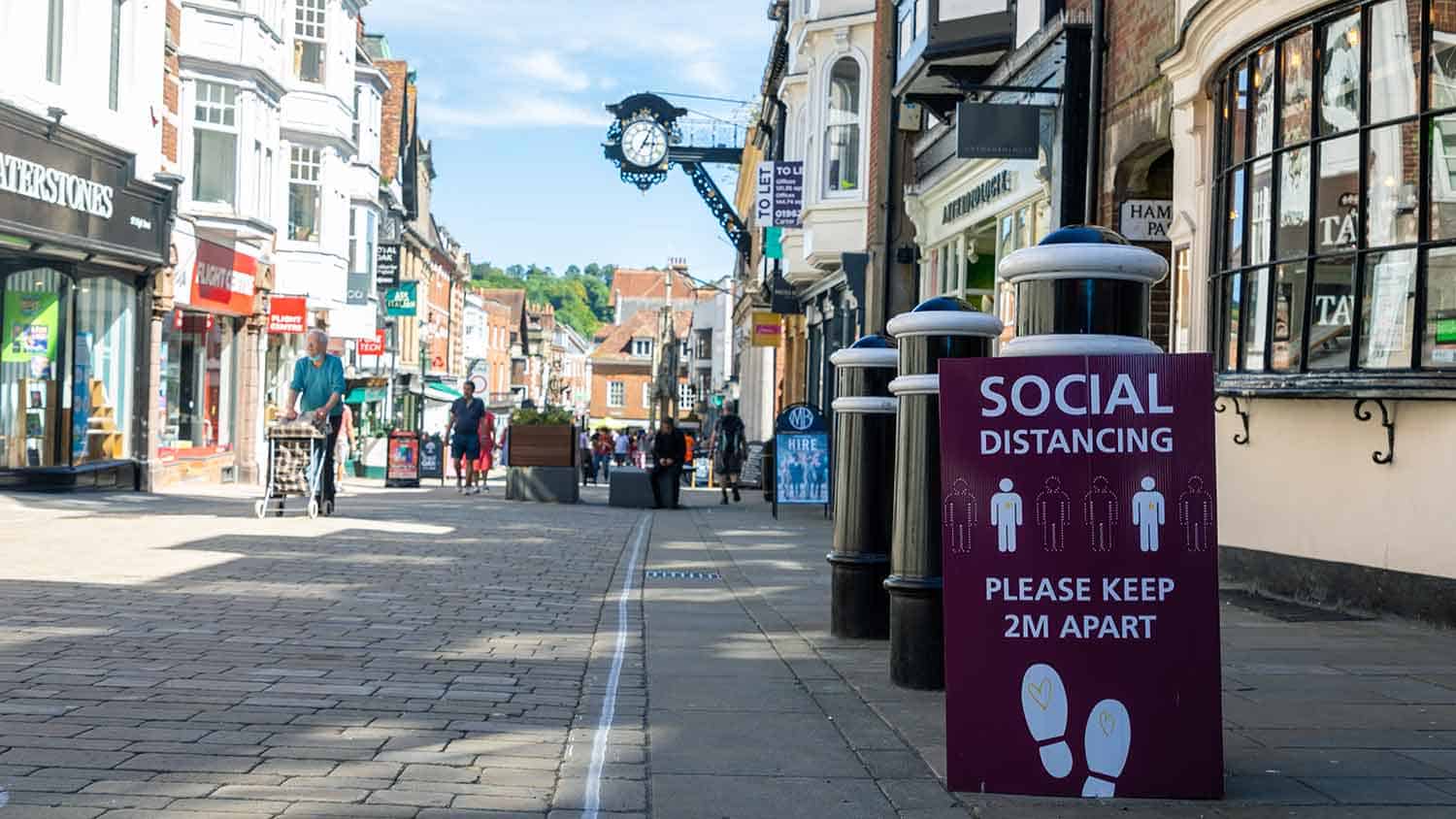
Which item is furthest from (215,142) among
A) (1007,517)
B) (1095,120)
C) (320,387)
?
(1007,517)

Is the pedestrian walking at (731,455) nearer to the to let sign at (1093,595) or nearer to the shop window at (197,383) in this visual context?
the shop window at (197,383)

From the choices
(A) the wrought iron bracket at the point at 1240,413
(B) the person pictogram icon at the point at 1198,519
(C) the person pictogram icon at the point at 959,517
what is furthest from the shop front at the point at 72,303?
(B) the person pictogram icon at the point at 1198,519

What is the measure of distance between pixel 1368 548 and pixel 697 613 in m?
3.65

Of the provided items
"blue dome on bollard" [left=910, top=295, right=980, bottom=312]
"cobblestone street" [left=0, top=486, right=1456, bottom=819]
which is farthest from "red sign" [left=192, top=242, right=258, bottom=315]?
"blue dome on bollard" [left=910, top=295, right=980, bottom=312]

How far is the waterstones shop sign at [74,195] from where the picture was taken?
56.0 ft

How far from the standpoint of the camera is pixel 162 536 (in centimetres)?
1241

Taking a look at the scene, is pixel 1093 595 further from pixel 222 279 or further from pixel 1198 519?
pixel 222 279

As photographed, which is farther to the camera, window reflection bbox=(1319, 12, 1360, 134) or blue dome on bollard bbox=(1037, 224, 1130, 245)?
window reflection bbox=(1319, 12, 1360, 134)

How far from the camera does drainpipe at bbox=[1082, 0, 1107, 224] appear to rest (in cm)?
1354

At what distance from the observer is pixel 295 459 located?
14633 mm

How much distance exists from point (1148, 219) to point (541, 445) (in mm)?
12009

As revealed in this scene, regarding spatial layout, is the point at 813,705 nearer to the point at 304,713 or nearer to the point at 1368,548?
the point at 304,713

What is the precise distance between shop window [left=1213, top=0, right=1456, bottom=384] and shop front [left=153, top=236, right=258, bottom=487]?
52.4ft

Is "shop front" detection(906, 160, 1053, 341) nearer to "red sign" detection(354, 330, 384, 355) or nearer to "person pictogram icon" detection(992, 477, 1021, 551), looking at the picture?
"person pictogram icon" detection(992, 477, 1021, 551)
